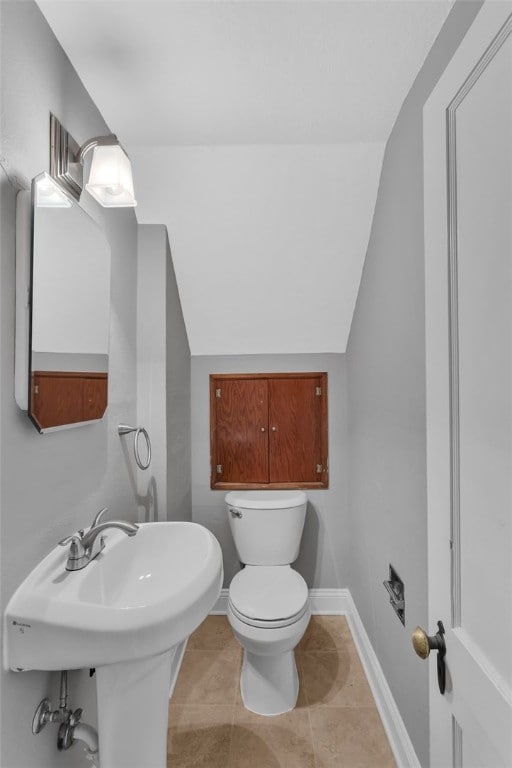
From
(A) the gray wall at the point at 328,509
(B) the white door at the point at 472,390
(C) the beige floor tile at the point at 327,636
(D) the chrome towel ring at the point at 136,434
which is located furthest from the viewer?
(A) the gray wall at the point at 328,509

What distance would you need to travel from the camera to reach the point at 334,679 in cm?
172

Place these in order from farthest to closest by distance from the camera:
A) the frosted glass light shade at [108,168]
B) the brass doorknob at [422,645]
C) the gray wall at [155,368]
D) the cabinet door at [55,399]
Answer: the gray wall at [155,368] → the frosted glass light shade at [108,168] → the cabinet door at [55,399] → the brass doorknob at [422,645]

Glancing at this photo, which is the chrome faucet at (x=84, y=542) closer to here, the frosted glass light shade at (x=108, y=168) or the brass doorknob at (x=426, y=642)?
the brass doorknob at (x=426, y=642)

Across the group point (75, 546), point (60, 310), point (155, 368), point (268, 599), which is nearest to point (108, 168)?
point (60, 310)

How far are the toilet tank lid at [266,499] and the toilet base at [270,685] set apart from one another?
64 cm

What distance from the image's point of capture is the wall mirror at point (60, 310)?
2.85ft

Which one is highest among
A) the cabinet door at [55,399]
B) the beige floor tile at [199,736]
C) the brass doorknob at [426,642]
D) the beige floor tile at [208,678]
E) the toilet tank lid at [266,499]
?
the cabinet door at [55,399]

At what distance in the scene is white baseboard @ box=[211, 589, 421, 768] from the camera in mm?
1297

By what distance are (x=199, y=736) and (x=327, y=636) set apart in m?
0.81

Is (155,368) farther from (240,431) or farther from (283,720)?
Result: (283,720)

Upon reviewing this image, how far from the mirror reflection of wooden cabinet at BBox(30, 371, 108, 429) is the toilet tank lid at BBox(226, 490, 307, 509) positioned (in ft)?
3.30

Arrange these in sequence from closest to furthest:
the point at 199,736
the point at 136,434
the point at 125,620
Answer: the point at 125,620, the point at 199,736, the point at 136,434

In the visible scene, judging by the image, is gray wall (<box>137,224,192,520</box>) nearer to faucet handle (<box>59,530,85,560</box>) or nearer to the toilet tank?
the toilet tank

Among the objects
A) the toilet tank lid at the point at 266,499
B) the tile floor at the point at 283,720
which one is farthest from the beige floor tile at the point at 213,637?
the toilet tank lid at the point at 266,499
